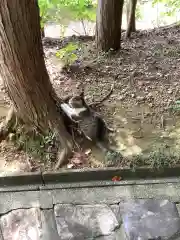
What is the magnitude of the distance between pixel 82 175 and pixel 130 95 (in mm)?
1647

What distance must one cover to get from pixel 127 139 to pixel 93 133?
1.46 feet

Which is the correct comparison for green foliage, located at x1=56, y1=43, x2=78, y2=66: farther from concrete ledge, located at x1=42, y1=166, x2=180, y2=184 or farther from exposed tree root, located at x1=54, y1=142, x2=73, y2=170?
concrete ledge, located at x1=42, y1=166, x2=180, y2=184

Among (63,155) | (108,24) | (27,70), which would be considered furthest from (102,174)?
(108,24)

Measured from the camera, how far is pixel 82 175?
4332mm

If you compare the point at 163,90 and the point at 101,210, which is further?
the point at 163,90

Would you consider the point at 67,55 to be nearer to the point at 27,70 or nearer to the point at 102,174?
the point at 27,70

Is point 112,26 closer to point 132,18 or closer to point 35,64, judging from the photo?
point 132,18

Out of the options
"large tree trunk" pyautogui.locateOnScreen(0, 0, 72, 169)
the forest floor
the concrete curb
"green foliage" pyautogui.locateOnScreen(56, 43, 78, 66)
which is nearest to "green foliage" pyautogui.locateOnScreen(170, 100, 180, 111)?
the forest floor

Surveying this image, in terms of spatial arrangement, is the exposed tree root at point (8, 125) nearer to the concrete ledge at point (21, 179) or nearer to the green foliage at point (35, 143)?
the green foliage at point (35, 143)

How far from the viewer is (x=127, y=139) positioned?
4723 millimetres

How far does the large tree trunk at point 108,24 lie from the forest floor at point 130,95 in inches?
7.1

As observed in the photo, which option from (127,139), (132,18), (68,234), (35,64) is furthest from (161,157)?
(132,18)

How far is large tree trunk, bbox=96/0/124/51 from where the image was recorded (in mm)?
5941

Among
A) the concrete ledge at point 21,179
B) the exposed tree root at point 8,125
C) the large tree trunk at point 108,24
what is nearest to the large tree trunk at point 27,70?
the exposed tree root at point 8,125
